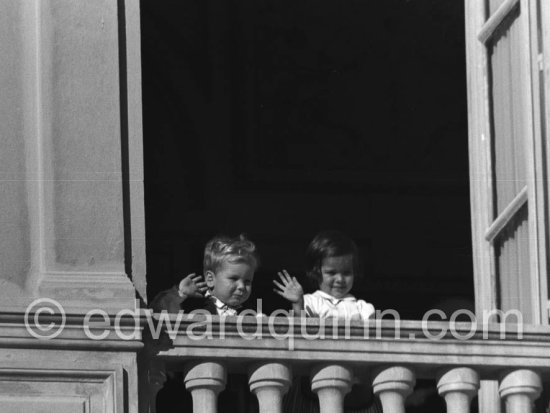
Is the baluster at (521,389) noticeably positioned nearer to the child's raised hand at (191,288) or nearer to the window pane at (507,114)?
the window pane at (507,114)

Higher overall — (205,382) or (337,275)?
(337,275)

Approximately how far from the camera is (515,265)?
1111cm

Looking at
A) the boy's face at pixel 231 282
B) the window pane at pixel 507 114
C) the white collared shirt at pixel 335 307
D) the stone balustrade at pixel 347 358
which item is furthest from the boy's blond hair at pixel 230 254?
the window pane at pixel 507 114

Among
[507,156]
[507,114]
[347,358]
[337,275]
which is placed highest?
[507,114]

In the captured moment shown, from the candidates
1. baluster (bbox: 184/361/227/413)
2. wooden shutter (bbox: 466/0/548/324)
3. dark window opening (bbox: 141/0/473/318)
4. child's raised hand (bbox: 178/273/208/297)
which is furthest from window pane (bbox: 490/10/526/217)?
dark window opening (bbox: 141/0/473/318)

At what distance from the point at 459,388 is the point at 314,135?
452 centimetres

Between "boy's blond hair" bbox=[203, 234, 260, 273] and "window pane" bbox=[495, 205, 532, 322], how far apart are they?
1.05 metres

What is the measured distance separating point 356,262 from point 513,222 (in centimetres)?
90

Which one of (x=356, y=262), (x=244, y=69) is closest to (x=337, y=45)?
(x=244, y=69)

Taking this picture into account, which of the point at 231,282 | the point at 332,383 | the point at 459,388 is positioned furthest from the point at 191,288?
the point at 459,388

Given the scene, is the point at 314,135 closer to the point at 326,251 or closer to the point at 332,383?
the point at 326,251

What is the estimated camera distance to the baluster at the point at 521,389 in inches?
416

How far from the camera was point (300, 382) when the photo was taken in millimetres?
10938

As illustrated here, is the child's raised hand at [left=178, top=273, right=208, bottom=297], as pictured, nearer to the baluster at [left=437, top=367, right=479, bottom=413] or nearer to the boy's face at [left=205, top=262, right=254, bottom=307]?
the boy's face at [left=205, top=262, right=254, bottom=307]
